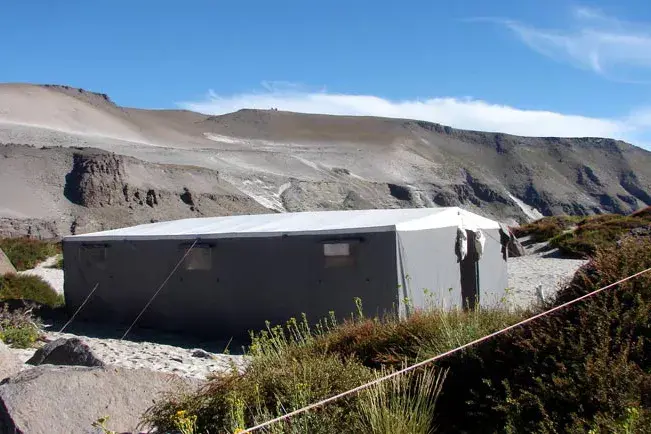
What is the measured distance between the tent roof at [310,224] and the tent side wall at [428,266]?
0.17m

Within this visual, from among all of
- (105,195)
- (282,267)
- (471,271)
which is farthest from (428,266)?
(105,195)

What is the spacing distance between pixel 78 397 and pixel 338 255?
19.1 feet

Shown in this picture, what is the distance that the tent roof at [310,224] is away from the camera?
1096 cm

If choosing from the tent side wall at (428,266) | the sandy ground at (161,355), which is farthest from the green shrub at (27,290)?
the tent side wall at (428,266)

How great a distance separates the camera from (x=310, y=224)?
11.8 m

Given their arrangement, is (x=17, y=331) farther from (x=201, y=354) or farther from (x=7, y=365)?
(x=7, y=365)

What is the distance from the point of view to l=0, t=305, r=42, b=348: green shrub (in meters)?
10.2

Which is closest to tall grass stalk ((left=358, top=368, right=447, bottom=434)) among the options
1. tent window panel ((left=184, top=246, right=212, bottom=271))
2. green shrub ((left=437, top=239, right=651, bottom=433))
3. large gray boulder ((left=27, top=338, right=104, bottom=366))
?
green shrub ((left=437, top=239, right=651, bottom=433))

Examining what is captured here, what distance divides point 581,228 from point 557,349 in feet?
98.0

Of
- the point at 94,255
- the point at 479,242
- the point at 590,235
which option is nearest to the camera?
the point at 479,242

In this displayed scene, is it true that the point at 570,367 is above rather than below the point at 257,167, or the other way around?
below

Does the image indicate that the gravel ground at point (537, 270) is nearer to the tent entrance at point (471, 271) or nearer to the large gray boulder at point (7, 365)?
the tent entrance at point (471, 271)

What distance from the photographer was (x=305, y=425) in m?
4.21

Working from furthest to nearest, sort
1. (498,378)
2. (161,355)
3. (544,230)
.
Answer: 1. (544,230)
2. (161,355)
3. (498,378)
